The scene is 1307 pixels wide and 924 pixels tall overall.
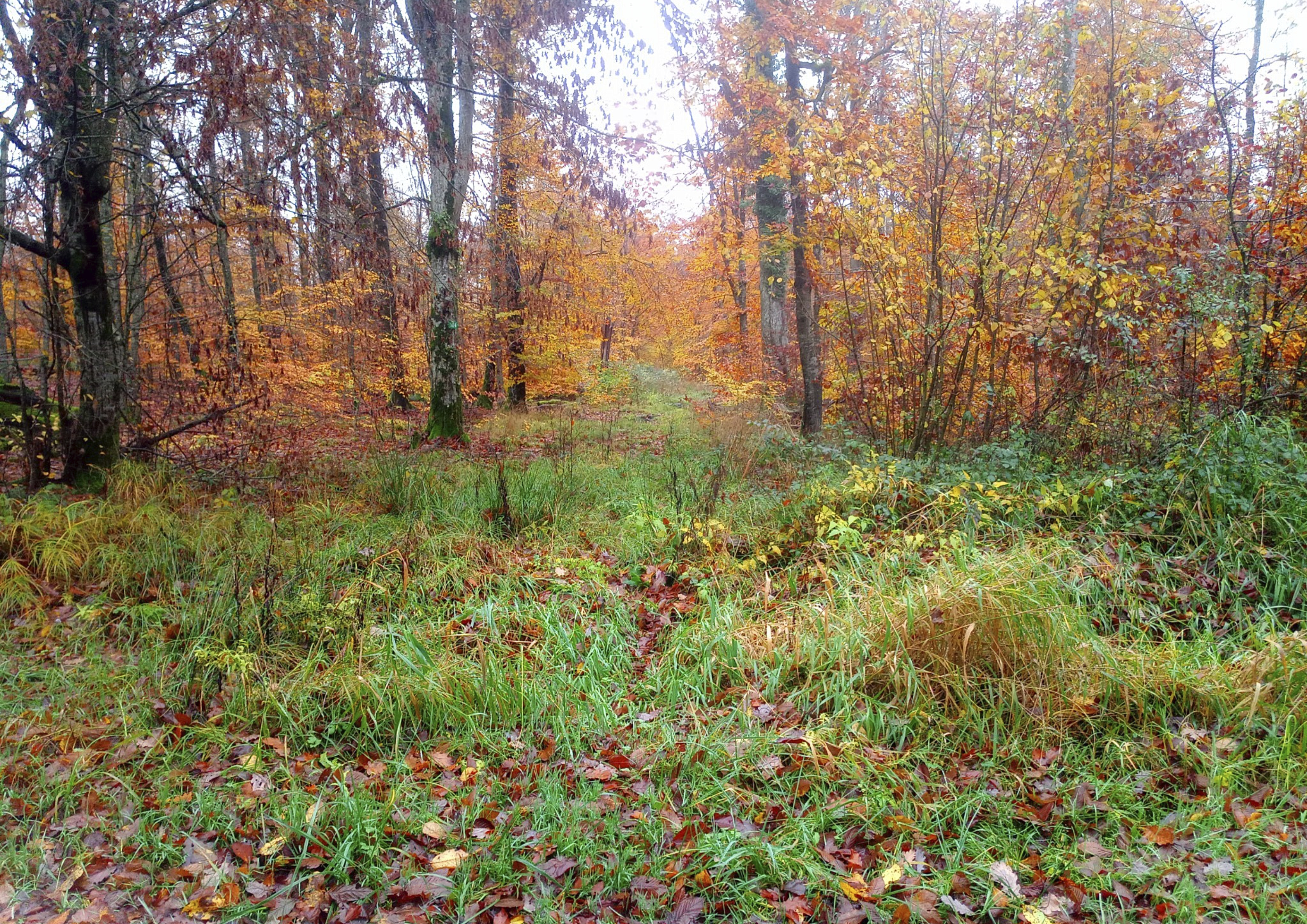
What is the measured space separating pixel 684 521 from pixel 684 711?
Result: 7.39 feet

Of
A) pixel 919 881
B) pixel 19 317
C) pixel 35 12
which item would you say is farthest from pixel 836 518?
pixel 19 317

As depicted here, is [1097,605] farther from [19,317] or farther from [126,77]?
[19,317]

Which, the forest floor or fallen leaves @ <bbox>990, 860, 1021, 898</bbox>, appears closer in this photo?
fallen leaves @ <bbox>990, 860, 1021, 898</bbox>

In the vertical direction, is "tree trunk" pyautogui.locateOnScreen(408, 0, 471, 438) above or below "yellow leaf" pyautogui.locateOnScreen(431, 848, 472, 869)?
above

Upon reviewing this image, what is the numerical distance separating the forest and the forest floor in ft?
0.09

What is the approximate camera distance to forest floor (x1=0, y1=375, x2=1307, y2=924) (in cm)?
241

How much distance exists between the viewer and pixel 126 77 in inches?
225

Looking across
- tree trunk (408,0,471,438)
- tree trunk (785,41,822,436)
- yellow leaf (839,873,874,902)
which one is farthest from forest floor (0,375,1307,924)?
tree trunk (408,0,471,438)

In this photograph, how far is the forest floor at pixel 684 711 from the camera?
2412mm

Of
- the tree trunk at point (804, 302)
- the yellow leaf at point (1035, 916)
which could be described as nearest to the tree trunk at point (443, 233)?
the tree trunk at point (804, 302)

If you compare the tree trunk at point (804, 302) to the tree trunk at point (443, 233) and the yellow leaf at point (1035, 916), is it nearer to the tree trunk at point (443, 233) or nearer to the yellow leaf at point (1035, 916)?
the tree trunk at point (443, 233)

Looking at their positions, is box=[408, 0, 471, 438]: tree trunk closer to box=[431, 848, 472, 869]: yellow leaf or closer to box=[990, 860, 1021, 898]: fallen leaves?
box=[431, 848, 472, 869]: yellow leaf

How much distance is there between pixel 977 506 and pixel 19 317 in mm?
15021

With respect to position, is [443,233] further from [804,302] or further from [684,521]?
[684,521]
